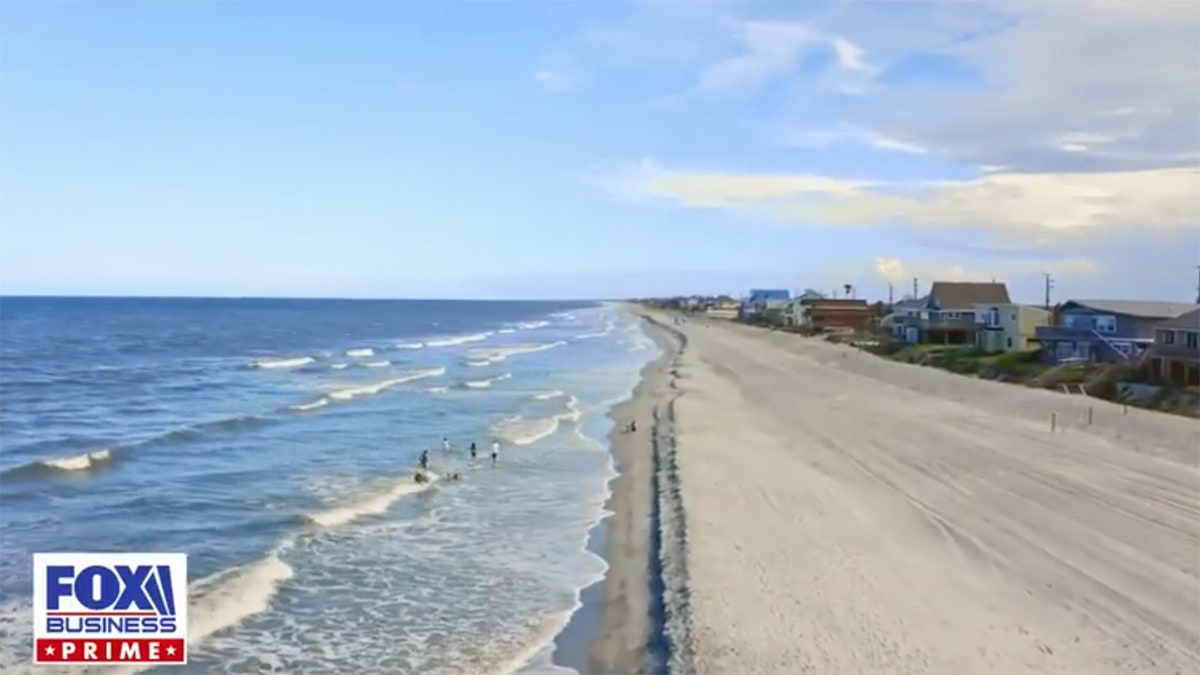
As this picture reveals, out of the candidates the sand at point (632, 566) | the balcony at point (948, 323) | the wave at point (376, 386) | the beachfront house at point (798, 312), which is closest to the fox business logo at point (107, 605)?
the sand at point (632, 566)

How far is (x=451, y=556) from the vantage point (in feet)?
63.2

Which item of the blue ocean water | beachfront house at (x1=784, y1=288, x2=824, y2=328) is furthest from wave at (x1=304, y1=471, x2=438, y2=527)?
beachfront house at (x1=784, y1=288, x2=824, y2=328)

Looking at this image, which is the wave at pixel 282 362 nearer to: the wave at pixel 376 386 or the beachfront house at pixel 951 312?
the wave at pixel 376 386

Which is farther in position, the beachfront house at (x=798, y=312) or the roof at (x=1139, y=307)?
the beachfront house at (x=798, y=312)

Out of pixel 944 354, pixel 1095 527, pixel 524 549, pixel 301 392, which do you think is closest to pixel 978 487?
pixel 1095 527

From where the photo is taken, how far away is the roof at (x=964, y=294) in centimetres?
7121

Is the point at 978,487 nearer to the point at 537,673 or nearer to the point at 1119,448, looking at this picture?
the point at 1119,448

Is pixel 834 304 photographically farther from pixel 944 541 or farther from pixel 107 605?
pixel 107 605

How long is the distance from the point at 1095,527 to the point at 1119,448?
10783 mm

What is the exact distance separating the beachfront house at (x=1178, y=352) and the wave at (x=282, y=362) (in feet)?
159

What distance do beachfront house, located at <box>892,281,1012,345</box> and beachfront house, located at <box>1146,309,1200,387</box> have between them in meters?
25.6

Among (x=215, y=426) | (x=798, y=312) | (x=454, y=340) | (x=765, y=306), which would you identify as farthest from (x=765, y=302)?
(x=215, y=426)

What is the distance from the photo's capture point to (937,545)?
18.6m

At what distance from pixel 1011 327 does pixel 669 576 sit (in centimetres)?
4878
